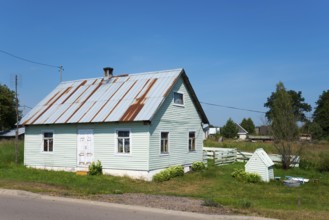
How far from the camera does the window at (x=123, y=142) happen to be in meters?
21.6

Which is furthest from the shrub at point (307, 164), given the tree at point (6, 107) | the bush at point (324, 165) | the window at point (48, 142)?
the tree at point (6, 107)

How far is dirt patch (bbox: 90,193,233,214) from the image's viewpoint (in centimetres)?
1073

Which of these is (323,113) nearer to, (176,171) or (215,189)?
(176,171)

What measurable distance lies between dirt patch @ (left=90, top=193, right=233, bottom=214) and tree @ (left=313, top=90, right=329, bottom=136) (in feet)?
248

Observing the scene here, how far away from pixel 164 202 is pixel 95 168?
10669mm

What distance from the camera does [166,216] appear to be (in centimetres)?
989

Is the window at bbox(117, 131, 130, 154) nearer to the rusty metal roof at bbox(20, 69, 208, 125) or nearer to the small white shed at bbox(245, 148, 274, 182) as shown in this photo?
the rusty metal roof at bbox(20, 69, 208, 125)

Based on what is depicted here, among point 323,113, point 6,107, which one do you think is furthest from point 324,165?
point 323,113

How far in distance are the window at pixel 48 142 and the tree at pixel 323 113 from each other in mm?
68560

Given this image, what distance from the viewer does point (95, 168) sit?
2195cm

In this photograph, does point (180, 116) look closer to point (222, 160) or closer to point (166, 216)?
point (222, 160)

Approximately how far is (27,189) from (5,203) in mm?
3104

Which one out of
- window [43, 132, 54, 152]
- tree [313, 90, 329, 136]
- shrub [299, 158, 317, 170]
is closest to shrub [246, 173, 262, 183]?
shrub [299, 158, 317, 170]

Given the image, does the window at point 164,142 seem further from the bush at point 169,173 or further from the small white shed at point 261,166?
the small white shed at point 261,166
